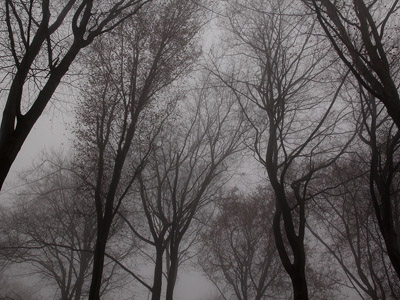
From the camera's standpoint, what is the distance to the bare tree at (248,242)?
1702cm

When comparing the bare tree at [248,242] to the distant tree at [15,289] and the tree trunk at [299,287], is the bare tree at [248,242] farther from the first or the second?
the distant tree at [15,289]

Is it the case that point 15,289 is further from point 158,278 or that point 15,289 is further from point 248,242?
point 158,278

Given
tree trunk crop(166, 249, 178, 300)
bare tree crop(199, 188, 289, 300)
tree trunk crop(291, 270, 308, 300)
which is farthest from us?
bare tree crop(199, 188, 289, 300)

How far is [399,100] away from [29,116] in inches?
175

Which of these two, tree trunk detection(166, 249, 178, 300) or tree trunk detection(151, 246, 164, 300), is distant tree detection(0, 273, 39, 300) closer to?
tree trunk detection(151, 246, 164, 300)

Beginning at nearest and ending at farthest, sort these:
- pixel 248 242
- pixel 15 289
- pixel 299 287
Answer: pixel 299 287 < pixel 248 242 < pixel 15 289

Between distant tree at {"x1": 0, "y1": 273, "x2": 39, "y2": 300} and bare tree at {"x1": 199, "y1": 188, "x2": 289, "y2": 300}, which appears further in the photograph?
distant tree at {"x1": 0, "y1": 273, "x2": 39, "y2": 300}

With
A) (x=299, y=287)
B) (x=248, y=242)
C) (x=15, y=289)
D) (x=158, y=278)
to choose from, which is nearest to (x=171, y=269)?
(x=158, y=278)

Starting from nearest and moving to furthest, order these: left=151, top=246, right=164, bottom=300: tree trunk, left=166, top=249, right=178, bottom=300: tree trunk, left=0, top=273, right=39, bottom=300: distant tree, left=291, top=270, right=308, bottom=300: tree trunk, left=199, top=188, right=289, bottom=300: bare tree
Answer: left=291, top=270, right=308, bottom=300: tree trunk → left=166, top=249, right=178, bottom=300: tree trunk → left=151, top=246, right=164, bottom=300: tree trunk → left=199, top=188, right=289, bottom=300: bare tree → left=0, top=273, right=39, bottom=300: distant tree

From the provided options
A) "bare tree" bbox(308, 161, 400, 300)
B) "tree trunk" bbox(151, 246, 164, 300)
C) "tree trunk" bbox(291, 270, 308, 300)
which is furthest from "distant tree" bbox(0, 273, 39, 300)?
"tree trunk" bbox(291, 270, 308, 300)

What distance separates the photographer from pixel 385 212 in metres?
5.36

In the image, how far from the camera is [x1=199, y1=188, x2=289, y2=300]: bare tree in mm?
17016

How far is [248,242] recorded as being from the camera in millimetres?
17328

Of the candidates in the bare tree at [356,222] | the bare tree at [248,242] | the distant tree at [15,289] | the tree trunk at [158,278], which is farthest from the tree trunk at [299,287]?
the distant tree at [15,289]
